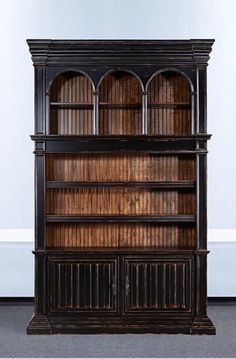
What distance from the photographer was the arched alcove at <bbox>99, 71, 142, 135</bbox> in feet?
13.3

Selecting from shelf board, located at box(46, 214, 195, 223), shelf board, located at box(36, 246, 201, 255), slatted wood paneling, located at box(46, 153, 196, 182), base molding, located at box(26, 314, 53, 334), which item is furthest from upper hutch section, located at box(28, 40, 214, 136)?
base molding, located at box(26, 314, 53, 334)

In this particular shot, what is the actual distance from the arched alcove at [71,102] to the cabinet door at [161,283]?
945 mm

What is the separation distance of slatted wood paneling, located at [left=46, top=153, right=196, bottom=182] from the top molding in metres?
0.59

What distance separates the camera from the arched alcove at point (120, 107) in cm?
405

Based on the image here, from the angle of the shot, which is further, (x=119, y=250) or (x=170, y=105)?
(x=170, y=105)

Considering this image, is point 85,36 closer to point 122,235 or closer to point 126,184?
point 126,184

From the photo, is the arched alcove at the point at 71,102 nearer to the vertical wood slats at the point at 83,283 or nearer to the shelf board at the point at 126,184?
the shelf board at the point at 126,184

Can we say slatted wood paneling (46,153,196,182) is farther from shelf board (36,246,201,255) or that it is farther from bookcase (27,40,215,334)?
shelf board (36,246,201,255)

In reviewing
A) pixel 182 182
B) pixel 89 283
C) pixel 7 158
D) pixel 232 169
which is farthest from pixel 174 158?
pixel 7 158

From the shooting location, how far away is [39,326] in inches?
146

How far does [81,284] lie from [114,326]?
307 mm

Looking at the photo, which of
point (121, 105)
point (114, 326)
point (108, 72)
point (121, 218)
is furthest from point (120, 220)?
point (108, 72)

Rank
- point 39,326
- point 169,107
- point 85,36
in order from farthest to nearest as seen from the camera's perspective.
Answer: point 85,36, point 169,107, point 39,326

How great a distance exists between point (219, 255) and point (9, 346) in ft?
5.64
